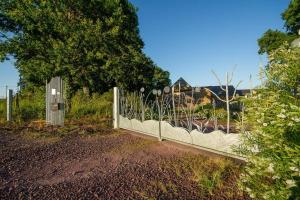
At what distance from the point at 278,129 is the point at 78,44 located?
21.0 m

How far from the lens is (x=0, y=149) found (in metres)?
7.45

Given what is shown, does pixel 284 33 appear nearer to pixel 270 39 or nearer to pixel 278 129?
pixel 270 39

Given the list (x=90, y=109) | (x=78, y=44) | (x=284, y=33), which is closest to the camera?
(x=90, y=109)

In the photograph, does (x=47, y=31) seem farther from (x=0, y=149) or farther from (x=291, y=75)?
(x=291, y=75)

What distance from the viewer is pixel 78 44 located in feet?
73.4

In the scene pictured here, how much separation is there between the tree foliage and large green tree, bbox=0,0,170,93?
19.0 m

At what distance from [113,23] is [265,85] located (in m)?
20.6

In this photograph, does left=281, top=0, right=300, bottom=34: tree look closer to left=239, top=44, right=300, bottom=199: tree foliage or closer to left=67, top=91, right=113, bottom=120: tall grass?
left=67, top=91, right=113, bottom=120: tall grass

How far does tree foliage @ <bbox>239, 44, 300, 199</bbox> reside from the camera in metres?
2.62

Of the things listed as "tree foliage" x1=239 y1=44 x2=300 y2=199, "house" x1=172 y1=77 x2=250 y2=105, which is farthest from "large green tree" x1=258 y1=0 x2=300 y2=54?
"tree foliage" x1=239 y1=44 x2=300 y2=199

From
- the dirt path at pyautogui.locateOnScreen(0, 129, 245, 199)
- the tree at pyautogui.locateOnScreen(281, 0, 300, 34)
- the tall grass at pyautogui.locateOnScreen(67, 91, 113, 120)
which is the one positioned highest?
the tree at pyautogui.locateOnScreen(281, 0, 300, 34)

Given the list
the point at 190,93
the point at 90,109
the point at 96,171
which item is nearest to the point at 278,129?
the point at 96,171

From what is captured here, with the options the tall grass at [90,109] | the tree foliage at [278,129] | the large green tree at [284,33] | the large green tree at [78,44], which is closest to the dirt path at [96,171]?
the tree foliage at [278,129]

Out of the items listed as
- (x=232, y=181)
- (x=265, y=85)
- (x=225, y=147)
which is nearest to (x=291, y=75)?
(x=265, y=85)
